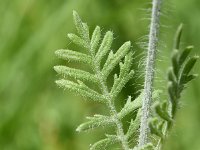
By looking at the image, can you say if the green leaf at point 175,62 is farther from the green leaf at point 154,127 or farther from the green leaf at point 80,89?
the green leaf at point 80,89

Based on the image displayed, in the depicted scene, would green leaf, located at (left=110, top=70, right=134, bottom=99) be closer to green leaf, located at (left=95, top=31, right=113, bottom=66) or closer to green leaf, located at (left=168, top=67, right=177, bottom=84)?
green leaf, located at (left=95, top=31, right=113, bottom=66)

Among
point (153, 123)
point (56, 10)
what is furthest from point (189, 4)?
point (153, 123)

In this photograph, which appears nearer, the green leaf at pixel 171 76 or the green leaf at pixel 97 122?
the green leaf at pixel 171 76

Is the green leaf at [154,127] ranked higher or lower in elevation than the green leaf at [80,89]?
lower

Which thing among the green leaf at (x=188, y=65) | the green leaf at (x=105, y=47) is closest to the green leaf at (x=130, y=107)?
the green leaf at (x=105, y=47)

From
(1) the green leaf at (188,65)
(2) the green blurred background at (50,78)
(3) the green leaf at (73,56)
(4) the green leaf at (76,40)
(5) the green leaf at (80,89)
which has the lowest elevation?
(1) the green leaf at (188,65)

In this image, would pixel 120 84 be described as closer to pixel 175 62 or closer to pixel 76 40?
pixel 76 40

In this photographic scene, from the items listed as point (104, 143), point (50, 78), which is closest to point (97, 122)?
point (104, 143)
